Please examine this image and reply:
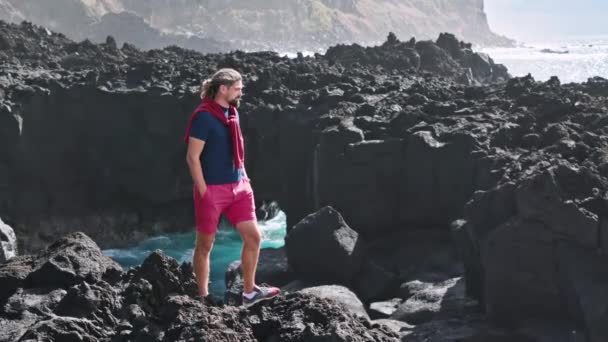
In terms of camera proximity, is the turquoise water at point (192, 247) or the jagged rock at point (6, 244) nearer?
the jagged rock at point (6, 244)

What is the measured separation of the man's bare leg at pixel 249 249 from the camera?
932 centimetres

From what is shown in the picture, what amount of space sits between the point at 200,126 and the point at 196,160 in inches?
15.7

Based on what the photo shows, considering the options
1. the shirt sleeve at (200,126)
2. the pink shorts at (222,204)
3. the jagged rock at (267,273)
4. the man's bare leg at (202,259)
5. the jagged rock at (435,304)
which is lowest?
the jagged rock at (267,273)

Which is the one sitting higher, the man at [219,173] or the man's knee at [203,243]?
the man at [219,173]

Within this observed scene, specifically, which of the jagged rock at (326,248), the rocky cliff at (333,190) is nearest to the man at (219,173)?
the rocky cliff at (333,190)

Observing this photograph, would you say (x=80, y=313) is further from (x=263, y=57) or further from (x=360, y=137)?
(x=263, y=57)

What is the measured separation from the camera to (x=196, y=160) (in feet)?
29.1

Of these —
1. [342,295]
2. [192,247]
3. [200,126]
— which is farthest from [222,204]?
[192,247]

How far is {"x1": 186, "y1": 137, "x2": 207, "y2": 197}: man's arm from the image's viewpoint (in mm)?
8852

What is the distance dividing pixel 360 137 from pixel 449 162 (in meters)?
3.38

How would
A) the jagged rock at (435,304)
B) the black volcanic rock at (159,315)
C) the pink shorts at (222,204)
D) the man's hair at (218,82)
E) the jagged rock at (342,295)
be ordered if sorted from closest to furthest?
the black volcanic rock at (159,315)
the man's hair at (218,82)
the pink shorts at (222,204)
the jagged rock at (342,295)
the jagged rock at (435,304)

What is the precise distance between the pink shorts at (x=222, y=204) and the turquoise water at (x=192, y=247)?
64.4 ft

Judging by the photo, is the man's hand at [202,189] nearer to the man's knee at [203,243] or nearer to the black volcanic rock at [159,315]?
the man's knee at [203,243]

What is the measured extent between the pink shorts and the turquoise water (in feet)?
64.4
